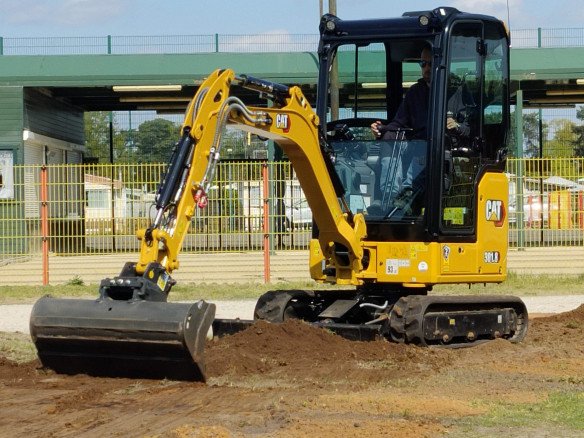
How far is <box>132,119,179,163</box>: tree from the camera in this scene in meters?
33.6

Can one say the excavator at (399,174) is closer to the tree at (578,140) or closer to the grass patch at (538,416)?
the grass patch at (538,416)

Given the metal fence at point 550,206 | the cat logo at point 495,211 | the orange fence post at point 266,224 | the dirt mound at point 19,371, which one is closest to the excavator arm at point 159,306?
the dirt mound at point 19,371

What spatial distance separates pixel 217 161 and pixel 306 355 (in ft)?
6.86

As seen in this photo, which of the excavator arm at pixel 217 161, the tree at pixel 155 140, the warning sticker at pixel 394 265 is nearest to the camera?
the excavator arm at pixel 217 161

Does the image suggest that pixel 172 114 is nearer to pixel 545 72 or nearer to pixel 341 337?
pixel 545 72

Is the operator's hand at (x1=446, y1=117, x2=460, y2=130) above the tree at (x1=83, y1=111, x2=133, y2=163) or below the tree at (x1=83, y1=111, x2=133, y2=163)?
below

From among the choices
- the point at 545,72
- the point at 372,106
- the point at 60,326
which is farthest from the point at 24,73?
the point at 60,326

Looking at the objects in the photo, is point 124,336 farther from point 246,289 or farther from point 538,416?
point 246,289

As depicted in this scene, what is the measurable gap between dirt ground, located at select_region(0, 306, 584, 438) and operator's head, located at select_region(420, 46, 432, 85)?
272 centimetres

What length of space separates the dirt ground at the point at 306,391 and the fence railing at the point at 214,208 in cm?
1077

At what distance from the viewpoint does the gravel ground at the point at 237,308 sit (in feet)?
51.4

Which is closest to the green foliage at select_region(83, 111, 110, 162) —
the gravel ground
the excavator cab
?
the gravel ground

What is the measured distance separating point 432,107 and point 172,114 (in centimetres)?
2382

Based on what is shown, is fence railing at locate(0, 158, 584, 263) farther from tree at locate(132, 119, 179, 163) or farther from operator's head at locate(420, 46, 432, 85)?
operator's head at locate(420, 46, 432, 85)
